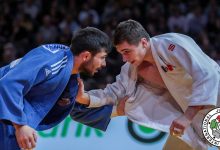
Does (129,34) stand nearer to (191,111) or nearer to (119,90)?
(119,90)

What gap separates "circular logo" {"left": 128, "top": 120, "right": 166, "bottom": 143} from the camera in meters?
4.56

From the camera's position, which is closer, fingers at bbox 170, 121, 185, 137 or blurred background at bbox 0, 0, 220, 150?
fingers at bbox 170, 121, 185, 137

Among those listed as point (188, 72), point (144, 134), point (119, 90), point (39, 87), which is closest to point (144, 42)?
point (188, 72)

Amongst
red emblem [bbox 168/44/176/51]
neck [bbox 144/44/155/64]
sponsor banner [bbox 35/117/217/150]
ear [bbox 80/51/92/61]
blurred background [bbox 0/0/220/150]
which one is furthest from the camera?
blurred background [bbox 0/0/220/150]

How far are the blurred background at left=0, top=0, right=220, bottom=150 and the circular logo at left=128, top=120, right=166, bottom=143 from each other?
2.31 meters

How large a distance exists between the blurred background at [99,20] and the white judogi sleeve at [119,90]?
2.88 m

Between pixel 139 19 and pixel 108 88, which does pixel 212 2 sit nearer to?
pixel 139 19

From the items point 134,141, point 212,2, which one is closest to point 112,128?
point 134,141

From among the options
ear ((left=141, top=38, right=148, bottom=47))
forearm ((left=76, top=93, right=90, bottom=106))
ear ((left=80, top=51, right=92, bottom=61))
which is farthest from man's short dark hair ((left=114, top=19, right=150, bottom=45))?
→ forearm ((left=76, top=93, right=90, bottom=106))

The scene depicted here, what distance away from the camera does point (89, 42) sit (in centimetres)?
331

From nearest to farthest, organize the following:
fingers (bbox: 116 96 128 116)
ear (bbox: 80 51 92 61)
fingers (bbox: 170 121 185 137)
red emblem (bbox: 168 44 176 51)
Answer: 1. ear (bbox: 80 51 92 61)
2. fingers (bbox: 170 121 185 137)
3. red emblem (bbox: 168 44 176 51)
4. fingers (bbox: 116 96 128 116)

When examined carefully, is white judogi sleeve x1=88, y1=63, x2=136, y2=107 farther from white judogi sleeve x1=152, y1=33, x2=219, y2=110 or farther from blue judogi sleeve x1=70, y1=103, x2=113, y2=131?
white judogi sleeve x1=152, y1=33, x2=219, y2=110

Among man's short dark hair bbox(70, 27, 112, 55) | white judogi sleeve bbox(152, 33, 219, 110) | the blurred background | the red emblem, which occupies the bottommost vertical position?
the blurred background

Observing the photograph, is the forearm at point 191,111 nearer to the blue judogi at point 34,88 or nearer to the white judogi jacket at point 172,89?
the white judogi jacket at point 172,89
